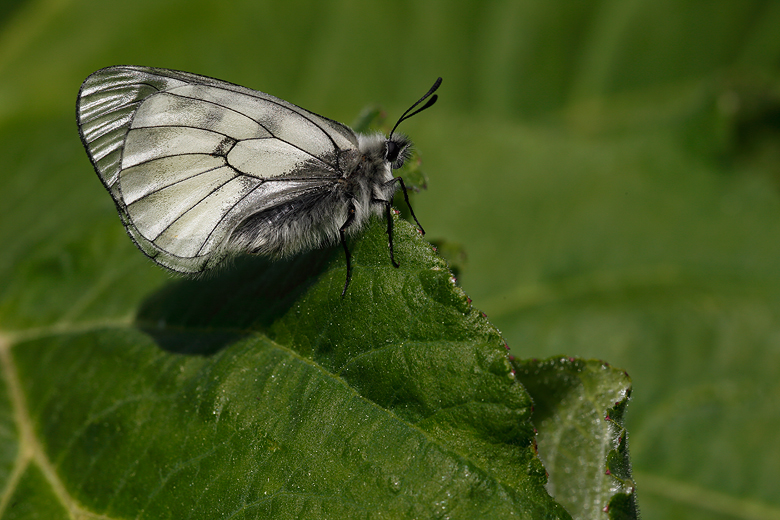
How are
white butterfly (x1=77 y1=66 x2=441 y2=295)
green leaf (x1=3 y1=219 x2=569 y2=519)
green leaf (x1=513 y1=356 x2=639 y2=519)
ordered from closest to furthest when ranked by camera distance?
1. green leaf (x1=3 y1=219 x2=569 y2=519)
2. green leaf (x1=513 y1=356 x2=639 y2=519)
3. white butterfly (x1=77 y1=66 x2=441 y2=295)

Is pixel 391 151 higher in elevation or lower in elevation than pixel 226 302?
higher

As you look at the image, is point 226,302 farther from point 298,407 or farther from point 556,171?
point 556,171

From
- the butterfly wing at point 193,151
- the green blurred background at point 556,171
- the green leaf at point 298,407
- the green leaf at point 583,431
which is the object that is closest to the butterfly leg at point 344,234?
the green leaf at point 298,407

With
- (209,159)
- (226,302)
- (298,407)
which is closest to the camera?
(298,407)

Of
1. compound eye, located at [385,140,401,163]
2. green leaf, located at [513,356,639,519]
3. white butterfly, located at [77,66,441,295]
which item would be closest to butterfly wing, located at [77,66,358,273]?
white butterfly, located at [77,66,441,295]

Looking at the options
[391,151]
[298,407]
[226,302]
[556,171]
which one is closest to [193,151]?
[226,302]

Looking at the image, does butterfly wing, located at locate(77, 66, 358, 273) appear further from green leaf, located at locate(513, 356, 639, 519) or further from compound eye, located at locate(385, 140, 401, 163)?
green leaf, located at locate(513, 356, 639, 519)

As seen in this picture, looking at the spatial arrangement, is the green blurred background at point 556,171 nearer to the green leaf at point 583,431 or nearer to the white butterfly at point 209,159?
the white butterfly at point 209,159
